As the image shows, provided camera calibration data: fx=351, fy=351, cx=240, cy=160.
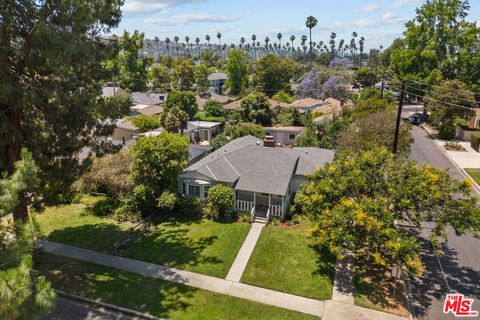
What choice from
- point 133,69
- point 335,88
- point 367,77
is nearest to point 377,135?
point 335,88

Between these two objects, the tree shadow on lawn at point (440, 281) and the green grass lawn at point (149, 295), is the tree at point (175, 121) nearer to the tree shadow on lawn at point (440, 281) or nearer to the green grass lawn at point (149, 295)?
the green grass lawn at point (149, 295)

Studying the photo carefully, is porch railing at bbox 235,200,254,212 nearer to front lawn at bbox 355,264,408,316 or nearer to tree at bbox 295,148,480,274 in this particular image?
tree at bbox 295,148,480,274

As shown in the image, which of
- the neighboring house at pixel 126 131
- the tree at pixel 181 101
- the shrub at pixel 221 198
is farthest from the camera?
the tree at pixel 181 101

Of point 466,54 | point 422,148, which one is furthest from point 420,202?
point 466,54

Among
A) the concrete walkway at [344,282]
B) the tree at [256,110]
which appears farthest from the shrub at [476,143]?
the concrete walkway at [344,282]

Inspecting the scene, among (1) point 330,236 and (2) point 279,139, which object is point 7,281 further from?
(2) point 279,139

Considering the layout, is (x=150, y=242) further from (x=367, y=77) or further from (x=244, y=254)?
(x=367, y=77)

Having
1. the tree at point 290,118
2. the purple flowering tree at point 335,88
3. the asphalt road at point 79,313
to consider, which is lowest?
the asphalt road at point 79,313
